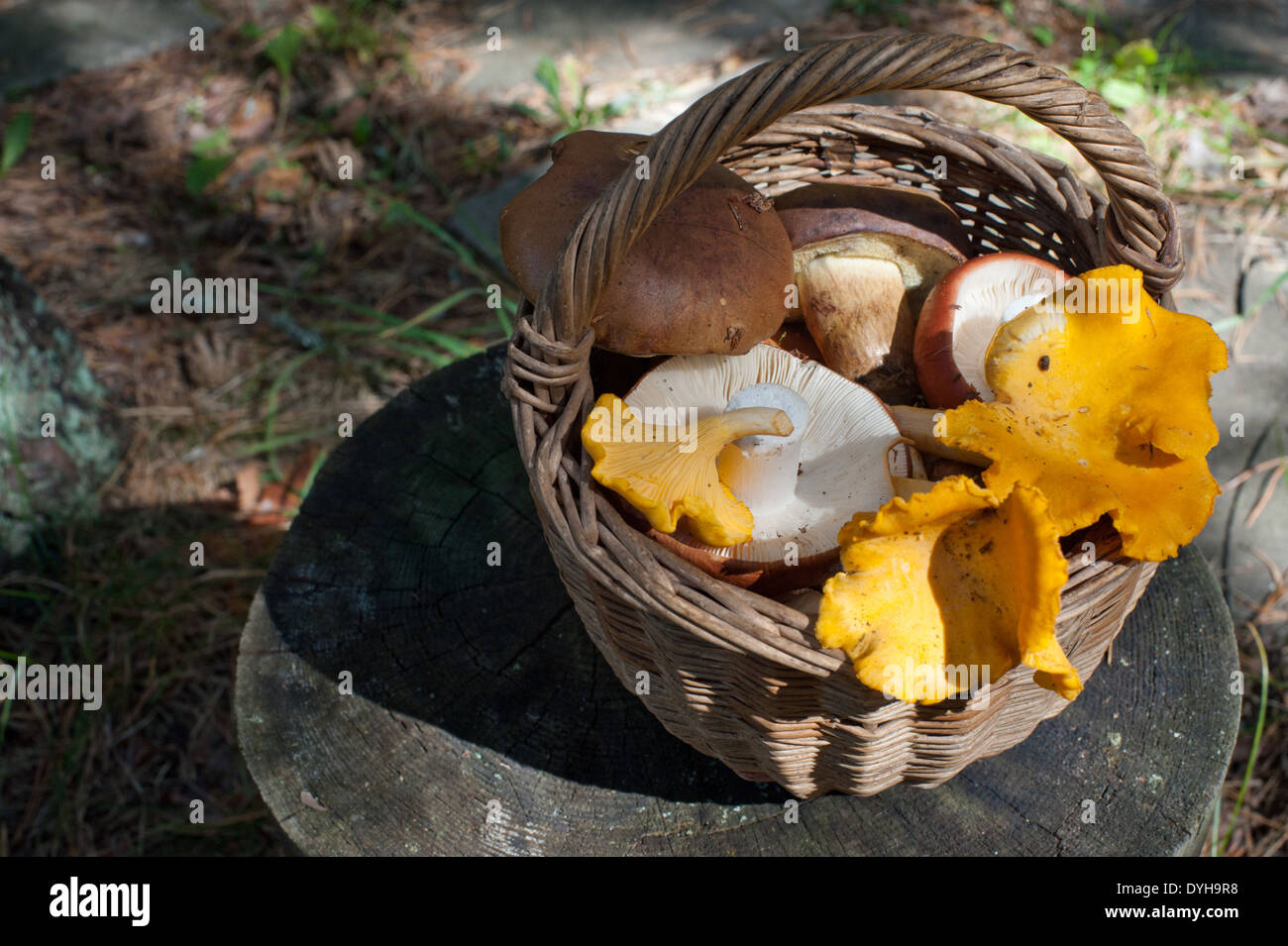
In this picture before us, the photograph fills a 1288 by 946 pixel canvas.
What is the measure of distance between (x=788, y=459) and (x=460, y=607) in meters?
0.91

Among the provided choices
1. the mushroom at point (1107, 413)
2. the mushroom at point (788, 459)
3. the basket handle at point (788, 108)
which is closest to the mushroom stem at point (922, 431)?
the mushroom at point (788, 459)

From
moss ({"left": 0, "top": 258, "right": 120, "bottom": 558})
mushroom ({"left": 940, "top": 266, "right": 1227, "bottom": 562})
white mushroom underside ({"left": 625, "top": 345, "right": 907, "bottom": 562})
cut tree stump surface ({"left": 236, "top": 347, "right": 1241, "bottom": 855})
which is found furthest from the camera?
moss ({"left": 0, "top": 258, "right": 120, "bottom": 558})

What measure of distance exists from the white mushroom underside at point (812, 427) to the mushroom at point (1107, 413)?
8.7 inches

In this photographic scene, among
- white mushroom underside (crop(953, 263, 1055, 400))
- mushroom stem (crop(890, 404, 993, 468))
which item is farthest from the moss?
white mushroom underside (crop(953, 263, 1055, 400))

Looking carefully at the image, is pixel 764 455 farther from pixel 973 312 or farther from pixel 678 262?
pixel 973 312

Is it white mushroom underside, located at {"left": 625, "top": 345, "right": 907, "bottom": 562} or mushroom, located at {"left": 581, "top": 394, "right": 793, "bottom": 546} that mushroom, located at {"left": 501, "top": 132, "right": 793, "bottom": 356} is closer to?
white mushroom underside, located at {"left": 625, "top": 345, "right": 907, "bottom": 562}

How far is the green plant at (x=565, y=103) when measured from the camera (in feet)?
13.4

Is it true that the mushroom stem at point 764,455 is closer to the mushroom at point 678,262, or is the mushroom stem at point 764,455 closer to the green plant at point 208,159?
the mushroom at point 678,262

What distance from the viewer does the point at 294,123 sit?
4.16 m

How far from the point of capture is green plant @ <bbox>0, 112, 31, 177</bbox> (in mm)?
3875

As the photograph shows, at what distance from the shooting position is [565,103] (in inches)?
167

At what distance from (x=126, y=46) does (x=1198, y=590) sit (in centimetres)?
486

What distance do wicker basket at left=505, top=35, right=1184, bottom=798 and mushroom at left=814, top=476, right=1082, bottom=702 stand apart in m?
0.09

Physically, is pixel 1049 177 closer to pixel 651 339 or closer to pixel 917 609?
pixel 651 339
